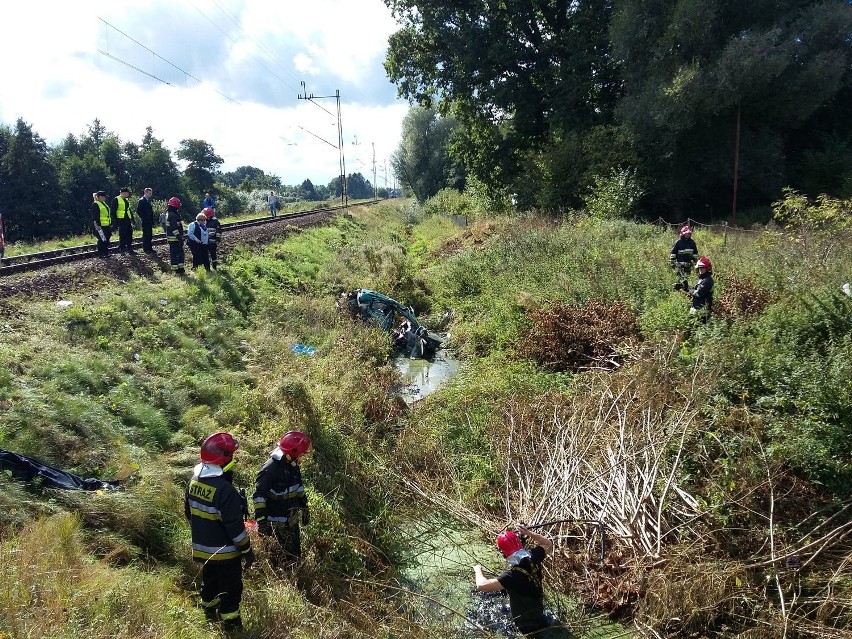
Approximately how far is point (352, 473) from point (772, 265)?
860 centimetres

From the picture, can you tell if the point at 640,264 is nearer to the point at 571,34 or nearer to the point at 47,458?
the point at 47,458

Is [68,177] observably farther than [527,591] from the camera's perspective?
Yes

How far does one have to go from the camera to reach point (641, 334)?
9.17m

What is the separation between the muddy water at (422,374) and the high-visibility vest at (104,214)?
7449mm

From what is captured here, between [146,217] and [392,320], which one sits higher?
[146,217]

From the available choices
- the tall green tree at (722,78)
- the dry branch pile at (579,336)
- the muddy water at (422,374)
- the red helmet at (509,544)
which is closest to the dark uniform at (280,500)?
the red helmet at (509,544)

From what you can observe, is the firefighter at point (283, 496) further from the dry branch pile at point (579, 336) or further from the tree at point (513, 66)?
the tree at point (513, 66)

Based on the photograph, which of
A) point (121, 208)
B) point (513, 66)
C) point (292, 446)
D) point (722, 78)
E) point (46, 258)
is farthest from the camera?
point (513, 66)

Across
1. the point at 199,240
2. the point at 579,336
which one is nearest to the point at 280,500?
the point at 579,336

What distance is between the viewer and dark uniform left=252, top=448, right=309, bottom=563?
450 cm

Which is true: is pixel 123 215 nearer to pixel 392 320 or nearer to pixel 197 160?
pixel 392 320

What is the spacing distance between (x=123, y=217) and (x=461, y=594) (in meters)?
11.7

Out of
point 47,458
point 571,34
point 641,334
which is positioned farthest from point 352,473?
point 571,34

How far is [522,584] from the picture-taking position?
406cm
